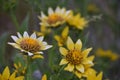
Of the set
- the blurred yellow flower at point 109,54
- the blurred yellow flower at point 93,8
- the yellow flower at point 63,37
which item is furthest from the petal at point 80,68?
the blurred yellow flower at point 93,8

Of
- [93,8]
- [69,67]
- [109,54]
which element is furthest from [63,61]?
[93,8]

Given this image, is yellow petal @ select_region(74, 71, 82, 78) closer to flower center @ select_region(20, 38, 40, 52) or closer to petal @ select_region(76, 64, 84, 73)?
petal @ select_region(76, 64, 84, 73)

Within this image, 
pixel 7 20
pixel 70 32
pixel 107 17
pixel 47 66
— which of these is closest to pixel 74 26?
pixel 70 32

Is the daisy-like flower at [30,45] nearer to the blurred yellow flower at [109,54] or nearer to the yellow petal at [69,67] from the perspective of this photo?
the yellow petal at [69,67]

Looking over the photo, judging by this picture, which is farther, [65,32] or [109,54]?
[109,54]

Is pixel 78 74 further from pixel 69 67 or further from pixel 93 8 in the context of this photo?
pixel 93 8

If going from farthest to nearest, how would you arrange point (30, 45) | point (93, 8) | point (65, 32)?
point (93, 8) < point (65, 32) < point (30, 45)
